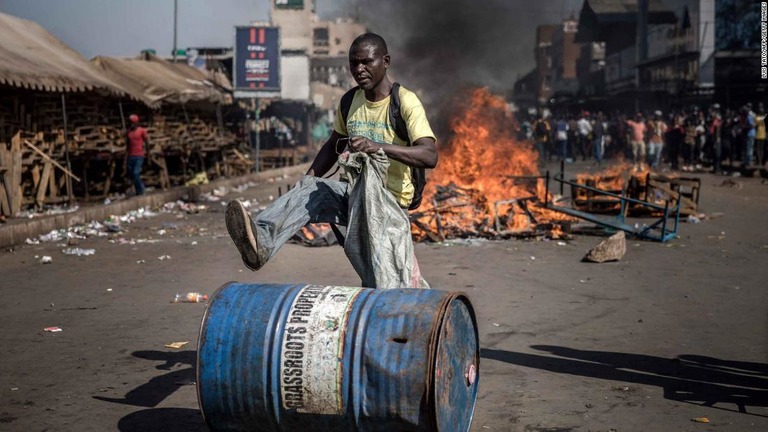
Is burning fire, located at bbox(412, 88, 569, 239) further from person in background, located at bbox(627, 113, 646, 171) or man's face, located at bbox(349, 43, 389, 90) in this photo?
person in background, located at bbox(627, 113, 646, 171)

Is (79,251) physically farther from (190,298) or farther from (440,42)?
(440,42)

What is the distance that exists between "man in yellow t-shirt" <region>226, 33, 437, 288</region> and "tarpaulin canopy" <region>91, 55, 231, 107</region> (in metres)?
15.5

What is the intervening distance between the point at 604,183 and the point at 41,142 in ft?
34.7

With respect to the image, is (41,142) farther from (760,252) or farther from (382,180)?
(382,180)

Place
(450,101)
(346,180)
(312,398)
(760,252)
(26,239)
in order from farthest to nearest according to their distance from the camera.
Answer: (450,101), (26,239), (760,252), (346,180), (312,398)

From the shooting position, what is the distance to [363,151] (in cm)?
→ 404

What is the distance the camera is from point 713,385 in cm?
512

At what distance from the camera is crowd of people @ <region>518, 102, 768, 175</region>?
1018 inches

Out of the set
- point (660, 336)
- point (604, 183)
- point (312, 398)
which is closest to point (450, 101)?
point (604, 183)

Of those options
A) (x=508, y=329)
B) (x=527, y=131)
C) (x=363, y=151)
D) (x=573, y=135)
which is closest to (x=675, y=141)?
(x=573, y=135)

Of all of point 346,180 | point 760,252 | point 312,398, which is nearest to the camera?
point 312,398

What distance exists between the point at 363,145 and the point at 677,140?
87.7 ft

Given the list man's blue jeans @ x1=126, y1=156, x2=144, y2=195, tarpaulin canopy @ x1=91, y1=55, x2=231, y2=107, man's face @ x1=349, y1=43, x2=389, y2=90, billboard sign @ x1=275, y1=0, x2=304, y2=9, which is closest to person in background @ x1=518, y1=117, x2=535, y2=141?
billboard sign @ x1=275, y1=0, x2=304, y2=9

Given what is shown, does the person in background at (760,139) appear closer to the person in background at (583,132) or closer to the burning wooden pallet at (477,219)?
the person in background at (583,132)
